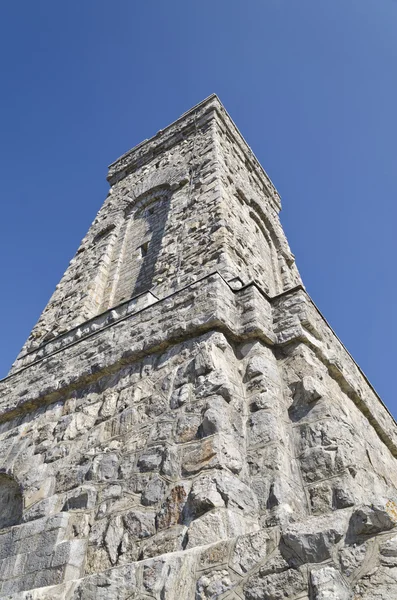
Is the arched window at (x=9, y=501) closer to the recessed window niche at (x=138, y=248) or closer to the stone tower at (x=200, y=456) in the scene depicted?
the stone tower at (x=200, y=456)

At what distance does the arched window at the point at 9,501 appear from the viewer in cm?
451

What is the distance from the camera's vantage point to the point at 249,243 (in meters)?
8.11

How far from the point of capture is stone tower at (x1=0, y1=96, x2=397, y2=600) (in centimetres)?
251

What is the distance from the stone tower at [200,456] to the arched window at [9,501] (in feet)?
0.07

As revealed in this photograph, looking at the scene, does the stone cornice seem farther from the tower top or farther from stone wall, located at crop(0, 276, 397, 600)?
the tower top

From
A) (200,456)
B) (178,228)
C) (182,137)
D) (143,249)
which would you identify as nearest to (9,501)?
(200,456)

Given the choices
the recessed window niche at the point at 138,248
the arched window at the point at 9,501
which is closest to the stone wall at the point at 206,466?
the arched window at the point at 9,501

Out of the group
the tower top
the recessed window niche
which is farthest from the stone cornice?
the tower top

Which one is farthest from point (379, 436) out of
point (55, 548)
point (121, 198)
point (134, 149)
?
point (134, 149)

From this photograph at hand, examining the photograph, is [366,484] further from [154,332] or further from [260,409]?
[154,332]

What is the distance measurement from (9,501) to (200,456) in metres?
2.50

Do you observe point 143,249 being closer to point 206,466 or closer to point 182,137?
point 182,137

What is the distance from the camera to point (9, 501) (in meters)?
4.77

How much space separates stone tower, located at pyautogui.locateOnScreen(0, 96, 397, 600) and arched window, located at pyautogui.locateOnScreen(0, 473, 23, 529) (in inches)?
0.9
